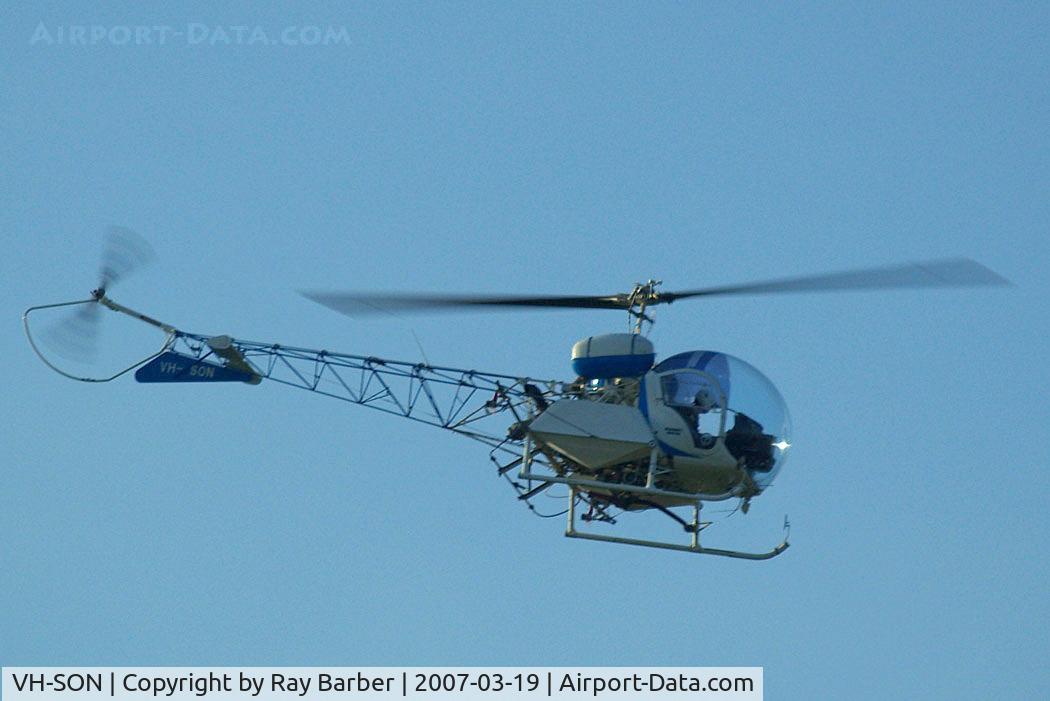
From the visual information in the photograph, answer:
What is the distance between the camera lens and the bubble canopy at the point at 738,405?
3177 centimetres

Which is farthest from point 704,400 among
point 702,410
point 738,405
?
point 738,405

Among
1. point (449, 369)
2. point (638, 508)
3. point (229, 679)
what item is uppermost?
point (449, 369)

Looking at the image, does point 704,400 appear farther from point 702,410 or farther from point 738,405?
point 738,405

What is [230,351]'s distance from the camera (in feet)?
114

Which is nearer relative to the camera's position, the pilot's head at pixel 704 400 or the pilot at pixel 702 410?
the pilot at pixel 702 410

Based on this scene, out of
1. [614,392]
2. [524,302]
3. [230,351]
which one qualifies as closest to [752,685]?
[614,392]

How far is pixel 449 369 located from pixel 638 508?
13.2ft

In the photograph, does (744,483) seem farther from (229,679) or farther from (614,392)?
(229,679)

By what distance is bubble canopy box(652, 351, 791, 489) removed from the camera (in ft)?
104

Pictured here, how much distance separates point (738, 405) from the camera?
3186cm

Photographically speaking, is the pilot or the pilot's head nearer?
the pilot

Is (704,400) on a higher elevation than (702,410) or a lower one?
higher

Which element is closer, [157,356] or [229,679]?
[229,679]

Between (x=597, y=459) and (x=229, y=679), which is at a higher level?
(x=597, y=459)
